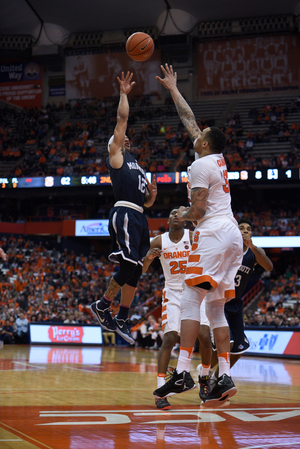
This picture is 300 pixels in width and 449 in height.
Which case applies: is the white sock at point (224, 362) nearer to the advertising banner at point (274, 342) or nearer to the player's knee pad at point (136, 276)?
the player's knee pad at point (136, 276)

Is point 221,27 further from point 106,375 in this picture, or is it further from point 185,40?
point 106,375

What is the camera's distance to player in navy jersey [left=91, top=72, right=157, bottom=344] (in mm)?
6246

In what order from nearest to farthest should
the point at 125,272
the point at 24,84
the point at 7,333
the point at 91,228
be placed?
1. the point at 125,272
2. the point at 7,333
3. the point at 91,228
4. the point at 24,84

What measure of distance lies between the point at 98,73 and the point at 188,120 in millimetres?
37304

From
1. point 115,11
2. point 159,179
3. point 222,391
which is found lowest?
point 222,391

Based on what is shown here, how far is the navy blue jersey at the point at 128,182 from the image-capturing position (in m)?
6.38

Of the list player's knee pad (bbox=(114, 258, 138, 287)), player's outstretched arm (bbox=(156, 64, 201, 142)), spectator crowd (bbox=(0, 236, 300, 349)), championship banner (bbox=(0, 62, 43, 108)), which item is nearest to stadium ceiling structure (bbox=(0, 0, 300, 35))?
championship banner (bbox=(0, 62, 43, 108))

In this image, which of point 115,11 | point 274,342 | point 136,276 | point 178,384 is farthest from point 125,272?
point 115,11

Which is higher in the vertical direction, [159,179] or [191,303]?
[159,179]

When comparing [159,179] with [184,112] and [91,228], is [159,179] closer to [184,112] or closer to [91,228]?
[91,228]

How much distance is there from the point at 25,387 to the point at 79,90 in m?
35.7

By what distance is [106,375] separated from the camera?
11328 mm

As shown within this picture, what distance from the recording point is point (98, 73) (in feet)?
136

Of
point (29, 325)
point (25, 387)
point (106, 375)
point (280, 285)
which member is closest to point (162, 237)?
point (25, 387)
